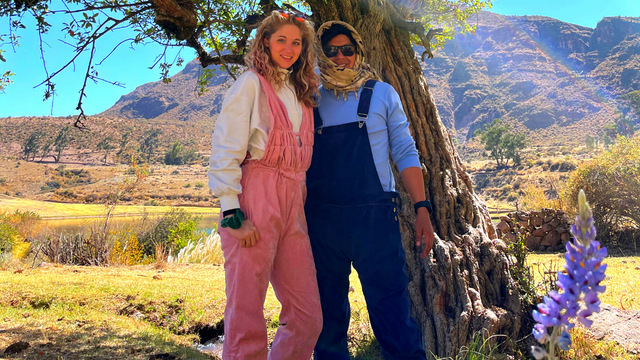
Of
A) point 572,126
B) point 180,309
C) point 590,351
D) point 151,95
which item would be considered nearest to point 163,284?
point 180,309

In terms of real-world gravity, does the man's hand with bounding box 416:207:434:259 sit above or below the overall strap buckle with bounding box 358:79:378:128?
below

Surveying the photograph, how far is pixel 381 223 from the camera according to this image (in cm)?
239

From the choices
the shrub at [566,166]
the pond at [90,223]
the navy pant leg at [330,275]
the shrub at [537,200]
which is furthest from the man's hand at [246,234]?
the shrub at [566,166]

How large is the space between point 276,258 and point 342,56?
4.37 ft

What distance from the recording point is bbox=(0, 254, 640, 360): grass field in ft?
11.5

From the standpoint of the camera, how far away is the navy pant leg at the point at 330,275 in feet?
8.02

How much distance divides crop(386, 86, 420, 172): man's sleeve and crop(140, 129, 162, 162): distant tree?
62.3 metres

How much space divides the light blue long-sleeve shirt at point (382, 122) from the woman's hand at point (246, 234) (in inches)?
32.0

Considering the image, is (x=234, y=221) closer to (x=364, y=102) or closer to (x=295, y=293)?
(x=295, y=293)

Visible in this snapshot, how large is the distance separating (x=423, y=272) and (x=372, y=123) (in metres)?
1.53

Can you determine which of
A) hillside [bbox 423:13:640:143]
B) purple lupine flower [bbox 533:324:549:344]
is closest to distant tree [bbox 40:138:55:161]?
purple lupine flower [bbox 533:324:549:344]

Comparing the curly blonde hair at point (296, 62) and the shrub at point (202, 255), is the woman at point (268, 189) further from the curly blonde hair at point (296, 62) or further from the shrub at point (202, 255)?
the shrub at point (202, 255)

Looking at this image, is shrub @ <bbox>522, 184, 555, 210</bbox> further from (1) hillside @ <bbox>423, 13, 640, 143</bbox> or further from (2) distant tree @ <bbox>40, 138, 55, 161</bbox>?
(1) hillside @ <bbox>423, 13, 640, 143</bbox>

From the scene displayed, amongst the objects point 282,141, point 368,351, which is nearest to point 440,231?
point 368,351
